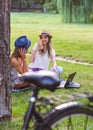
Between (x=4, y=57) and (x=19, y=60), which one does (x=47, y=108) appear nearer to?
(x=4, y=57)

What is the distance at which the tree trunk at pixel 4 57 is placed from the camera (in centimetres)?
483

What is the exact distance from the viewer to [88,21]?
93.5 ft

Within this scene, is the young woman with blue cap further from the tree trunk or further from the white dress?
the tree trunk

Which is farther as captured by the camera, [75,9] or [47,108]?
[75,9]

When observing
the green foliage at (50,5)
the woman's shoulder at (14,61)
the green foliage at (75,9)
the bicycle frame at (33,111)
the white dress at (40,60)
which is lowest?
the green foliage at (50,5)

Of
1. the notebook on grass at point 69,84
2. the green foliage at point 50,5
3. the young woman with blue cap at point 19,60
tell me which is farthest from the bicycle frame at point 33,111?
the green foliage at point 50,5

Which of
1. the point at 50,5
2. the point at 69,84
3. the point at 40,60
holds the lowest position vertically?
the point at 50,5

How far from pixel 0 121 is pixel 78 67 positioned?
5136 mm

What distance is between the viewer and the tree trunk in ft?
15.9

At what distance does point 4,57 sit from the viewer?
16.0 feet

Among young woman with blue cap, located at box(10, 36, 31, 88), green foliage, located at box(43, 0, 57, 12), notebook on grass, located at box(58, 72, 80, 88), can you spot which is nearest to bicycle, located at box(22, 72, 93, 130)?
young woman with blue cap, located at box(10, 36, 31, 88)

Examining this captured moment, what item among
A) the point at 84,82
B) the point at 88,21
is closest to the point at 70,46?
the point at 84,82

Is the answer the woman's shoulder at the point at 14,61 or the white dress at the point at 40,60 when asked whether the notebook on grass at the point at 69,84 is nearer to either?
the white dress at the point at 40,60

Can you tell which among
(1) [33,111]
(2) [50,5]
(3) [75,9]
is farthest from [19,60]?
(2) [50,5]
